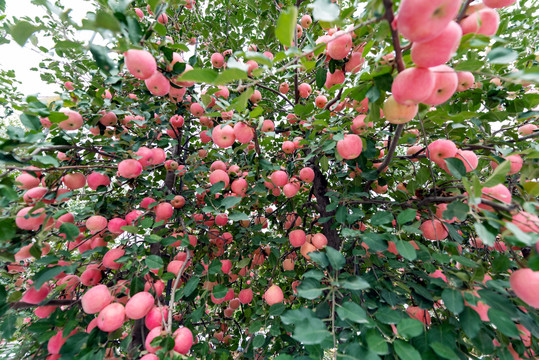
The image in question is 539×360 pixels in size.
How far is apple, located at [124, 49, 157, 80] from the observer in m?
1.08

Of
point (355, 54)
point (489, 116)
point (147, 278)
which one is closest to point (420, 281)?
point (489, 116)

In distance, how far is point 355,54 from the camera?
151 centimetres

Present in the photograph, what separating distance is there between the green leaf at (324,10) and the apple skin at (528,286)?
4.14 feet

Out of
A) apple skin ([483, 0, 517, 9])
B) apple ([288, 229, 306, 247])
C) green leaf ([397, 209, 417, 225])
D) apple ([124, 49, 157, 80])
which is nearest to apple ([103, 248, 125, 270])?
apple ([124, 49, 157, 80])

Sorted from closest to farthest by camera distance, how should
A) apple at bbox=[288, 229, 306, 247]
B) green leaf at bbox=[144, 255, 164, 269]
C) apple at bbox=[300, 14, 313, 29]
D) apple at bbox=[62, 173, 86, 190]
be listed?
1. green leaf at bbox=[144, 255, 164, 269]
2. apple at bbox=[62, 173, 86, 190]
3. apple at bbox=[288, 229, 306, 247]
4. apple at bbox=[300, 14, 313, 29]

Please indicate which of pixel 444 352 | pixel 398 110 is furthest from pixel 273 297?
pixel 398 110

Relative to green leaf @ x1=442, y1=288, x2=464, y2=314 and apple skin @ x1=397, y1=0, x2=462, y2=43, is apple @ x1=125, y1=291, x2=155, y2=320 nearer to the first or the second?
green leaf @ x1=442, y1=288, x2=464, y2=314

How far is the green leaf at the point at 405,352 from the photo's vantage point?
0.92 m

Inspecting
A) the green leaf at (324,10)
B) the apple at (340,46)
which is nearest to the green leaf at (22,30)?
the green leaf at (324,10)

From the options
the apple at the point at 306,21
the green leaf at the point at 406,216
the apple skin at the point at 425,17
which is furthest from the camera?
the apple at the point at 306,21

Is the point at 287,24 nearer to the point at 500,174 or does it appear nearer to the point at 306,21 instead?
the point at 500,174

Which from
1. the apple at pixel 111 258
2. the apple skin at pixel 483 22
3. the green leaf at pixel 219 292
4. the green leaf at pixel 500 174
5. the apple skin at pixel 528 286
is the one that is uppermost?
the apple skin at pixel 483 22

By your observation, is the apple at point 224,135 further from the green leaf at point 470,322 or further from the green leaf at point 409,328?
the green leaf at point 470,322

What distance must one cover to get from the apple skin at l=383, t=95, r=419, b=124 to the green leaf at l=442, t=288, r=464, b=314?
0.83 m
